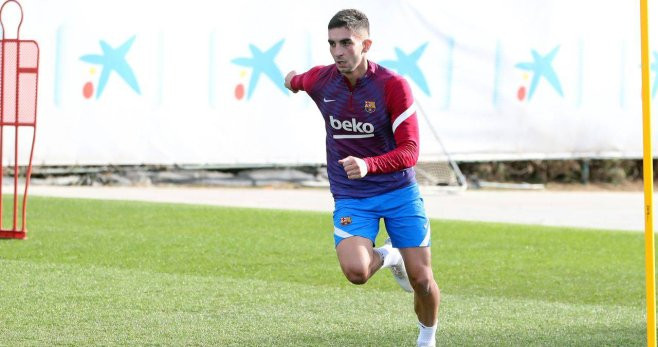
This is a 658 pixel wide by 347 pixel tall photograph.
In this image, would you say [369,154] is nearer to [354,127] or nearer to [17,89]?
[354,127]

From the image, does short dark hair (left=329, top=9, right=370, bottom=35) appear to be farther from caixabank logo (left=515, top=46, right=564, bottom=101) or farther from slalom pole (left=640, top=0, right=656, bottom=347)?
caixabank logo (left=515, top=46, right=564, bottom=101)

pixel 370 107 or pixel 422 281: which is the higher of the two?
pixel 370 107

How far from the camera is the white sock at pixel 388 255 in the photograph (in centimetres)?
725

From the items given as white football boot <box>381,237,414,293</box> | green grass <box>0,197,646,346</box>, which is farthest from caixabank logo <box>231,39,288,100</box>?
white football boot <box>381,237,414,293</box>

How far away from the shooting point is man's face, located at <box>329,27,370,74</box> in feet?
22.3

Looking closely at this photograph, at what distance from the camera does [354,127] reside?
694 centimetres

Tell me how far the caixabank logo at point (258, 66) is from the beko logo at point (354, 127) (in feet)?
33.5

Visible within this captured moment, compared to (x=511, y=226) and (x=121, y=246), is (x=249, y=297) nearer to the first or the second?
(x=121, y=246)

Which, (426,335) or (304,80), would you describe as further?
(304,80)

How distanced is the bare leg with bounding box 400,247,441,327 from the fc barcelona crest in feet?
2.55

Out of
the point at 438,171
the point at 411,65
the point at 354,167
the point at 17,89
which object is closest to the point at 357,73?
the point at 354,167

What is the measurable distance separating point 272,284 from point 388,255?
2647 millimetres

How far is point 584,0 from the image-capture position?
61.7 feet

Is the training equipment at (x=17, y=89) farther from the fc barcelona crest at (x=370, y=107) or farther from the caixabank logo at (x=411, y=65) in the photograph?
the caixabank logo at (x=411, y=65)
